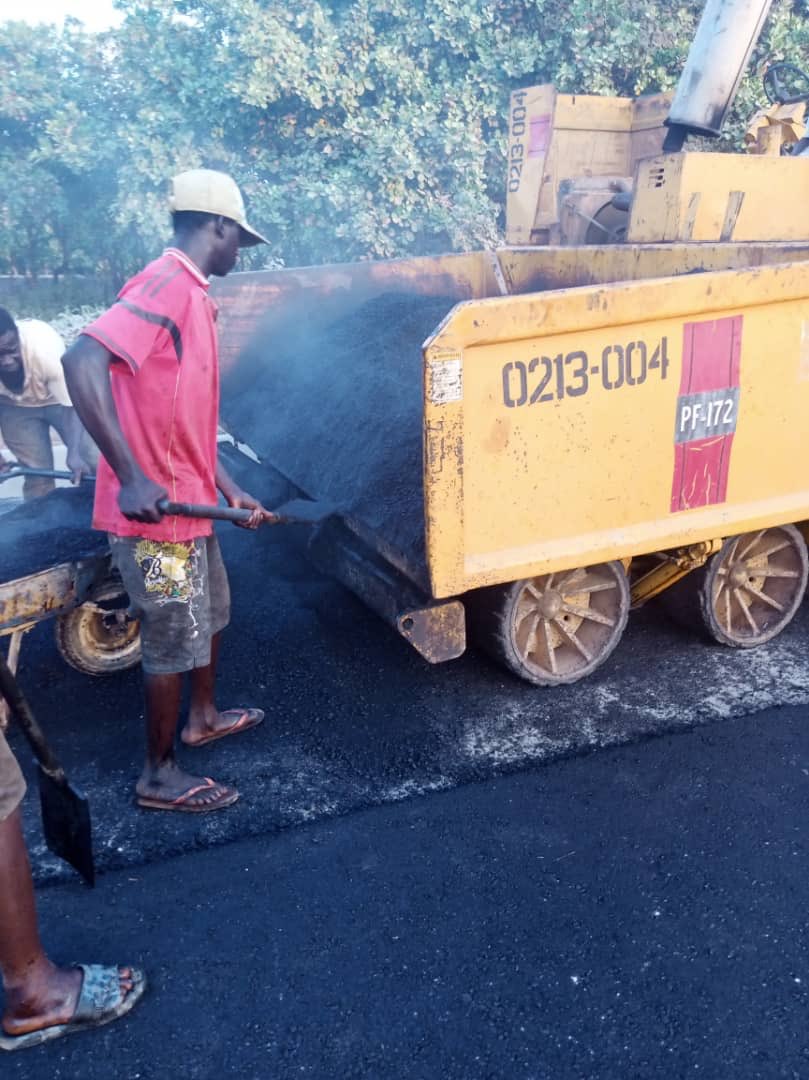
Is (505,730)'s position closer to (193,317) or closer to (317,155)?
(193,317)

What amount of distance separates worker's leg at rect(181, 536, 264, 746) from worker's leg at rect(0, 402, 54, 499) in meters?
2.39

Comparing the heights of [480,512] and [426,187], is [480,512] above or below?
below

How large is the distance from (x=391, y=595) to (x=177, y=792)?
105 centimetres

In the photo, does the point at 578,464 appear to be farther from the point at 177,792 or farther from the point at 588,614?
the point at 177,792

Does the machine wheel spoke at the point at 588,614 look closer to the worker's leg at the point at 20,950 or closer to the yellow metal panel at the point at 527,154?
the worker's leg at the point at 20,950

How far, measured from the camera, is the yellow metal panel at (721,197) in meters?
4.84

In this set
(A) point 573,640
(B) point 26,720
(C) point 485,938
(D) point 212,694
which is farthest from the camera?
(A) point 573,640

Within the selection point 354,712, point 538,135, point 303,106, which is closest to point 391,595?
point 354,712

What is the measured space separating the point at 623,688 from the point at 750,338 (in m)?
1.50

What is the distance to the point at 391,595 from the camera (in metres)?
3.42

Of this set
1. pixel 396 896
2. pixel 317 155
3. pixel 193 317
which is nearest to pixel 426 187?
pixel 317 155

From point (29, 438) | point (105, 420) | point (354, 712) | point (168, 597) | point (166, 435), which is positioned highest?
point (105, 420)

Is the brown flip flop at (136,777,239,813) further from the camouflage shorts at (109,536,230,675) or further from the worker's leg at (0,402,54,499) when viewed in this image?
the worker's leg at (0,402,54,499)

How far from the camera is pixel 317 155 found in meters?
10.4
